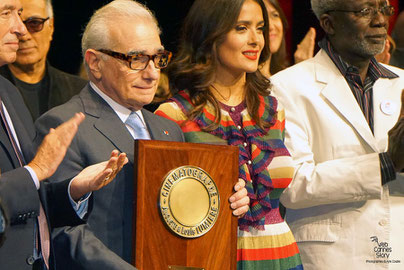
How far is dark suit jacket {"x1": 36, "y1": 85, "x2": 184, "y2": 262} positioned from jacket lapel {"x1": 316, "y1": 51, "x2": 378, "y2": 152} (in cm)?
112

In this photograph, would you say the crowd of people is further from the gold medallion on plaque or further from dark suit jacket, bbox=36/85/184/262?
the gold medallion on plaque

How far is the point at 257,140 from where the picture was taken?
3279mm

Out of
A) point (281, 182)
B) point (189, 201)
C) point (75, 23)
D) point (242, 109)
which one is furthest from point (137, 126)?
point (75, 23)

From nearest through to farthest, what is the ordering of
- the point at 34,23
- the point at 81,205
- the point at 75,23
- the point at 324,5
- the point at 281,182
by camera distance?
1. the point at 81,205
2. the point at 281,182
3. the point at 324,5
4. the point at 34,23
5. the point at 75,23

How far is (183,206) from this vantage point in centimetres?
264

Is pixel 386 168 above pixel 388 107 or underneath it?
underneath

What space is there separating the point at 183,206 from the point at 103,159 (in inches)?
12.6

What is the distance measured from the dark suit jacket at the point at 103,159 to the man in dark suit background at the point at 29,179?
7 centimetres

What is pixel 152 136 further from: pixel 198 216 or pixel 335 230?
pixel 335 230

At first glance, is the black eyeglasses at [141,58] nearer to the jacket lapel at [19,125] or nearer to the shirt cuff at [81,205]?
the jacket lapel at [19,125]

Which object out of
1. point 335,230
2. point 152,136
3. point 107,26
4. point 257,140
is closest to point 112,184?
point 152,136

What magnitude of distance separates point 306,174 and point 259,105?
0.37 meters

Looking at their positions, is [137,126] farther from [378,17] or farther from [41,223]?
[378,17]

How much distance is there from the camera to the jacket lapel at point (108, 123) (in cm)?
271
